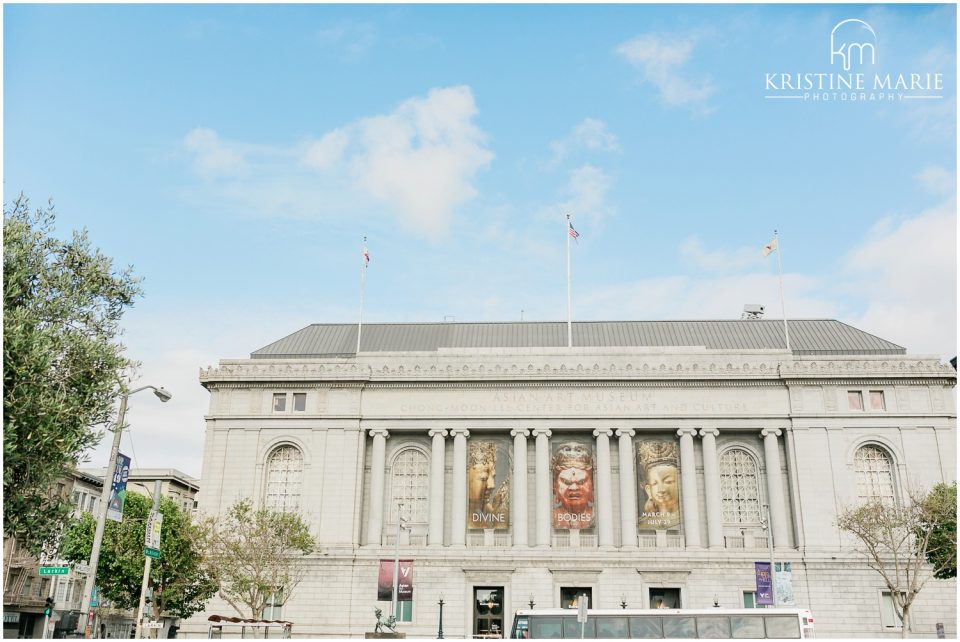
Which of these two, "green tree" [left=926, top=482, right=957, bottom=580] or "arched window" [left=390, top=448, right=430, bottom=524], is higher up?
"arched window" [left=390, top=448, right=430, bottom=524]

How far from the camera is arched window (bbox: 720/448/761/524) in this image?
57188mm

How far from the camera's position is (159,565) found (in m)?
51.3

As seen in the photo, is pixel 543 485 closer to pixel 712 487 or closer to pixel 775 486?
pixel 712 487

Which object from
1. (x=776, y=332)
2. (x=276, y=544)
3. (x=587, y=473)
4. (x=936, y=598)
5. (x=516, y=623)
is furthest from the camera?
(x=776, y=332)

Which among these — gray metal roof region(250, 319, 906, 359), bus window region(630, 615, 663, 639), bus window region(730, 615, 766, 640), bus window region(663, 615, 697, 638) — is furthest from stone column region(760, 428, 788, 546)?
bus window region(630, 615, 663, 639)

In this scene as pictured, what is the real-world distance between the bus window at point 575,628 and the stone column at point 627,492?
20.6m

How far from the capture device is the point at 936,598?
53250mm

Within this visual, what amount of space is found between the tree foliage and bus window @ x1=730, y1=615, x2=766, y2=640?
25.9 m

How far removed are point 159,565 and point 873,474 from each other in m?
48.1

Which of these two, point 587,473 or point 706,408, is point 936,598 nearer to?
point 706,408

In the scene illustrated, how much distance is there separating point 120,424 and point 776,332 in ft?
177

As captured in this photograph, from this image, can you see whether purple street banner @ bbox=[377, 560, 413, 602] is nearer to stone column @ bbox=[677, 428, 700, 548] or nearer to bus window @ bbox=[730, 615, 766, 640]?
stone column @ bbox=[677, 428, 700, 548]

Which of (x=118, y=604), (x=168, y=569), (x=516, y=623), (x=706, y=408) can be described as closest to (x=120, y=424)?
(x=516, y=623)

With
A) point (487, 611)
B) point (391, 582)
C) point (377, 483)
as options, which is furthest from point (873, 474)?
point (377, 483)
